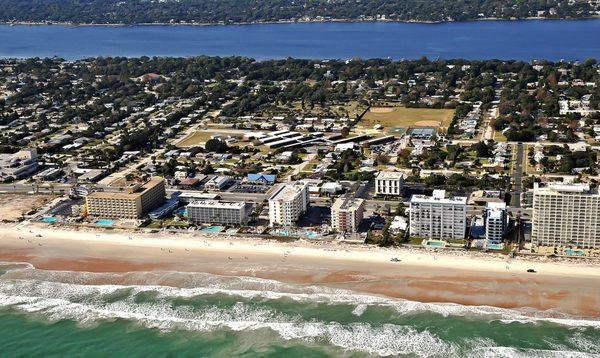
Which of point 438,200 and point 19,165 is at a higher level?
point 438,200

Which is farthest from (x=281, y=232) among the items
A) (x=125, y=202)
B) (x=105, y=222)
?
(x=105, y=222)

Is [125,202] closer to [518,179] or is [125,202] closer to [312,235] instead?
[312,235]

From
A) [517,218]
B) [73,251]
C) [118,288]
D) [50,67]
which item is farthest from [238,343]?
[50,67]

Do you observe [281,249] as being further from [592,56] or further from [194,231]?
[592,56]

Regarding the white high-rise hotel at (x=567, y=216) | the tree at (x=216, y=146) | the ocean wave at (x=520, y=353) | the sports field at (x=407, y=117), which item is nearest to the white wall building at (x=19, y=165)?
the tree at (x=216, y=146)

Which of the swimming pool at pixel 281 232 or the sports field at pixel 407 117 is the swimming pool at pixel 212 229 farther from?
the sports field at pixel 407 117

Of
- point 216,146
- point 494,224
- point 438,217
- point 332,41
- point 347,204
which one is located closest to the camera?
point 494,224

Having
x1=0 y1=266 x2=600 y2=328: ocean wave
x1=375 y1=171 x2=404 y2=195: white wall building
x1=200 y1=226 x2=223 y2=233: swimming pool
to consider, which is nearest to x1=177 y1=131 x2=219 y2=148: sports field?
x1=200 y1=226 x2=223 y2=233: swimming pool
